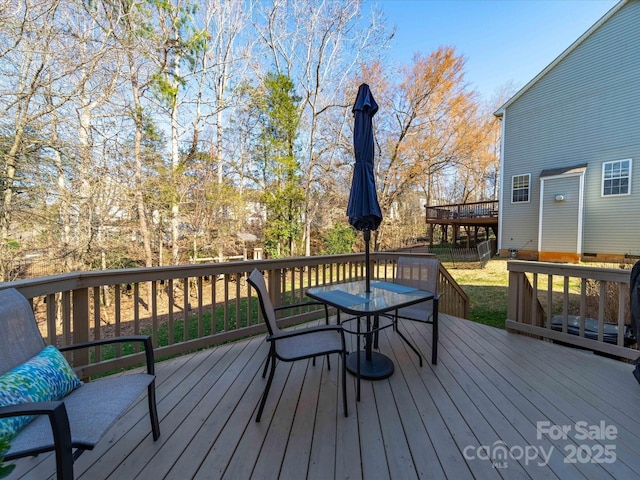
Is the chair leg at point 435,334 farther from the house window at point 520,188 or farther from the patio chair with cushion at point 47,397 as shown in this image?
the house window at point 520,188

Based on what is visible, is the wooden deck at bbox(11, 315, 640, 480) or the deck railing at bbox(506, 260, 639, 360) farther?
the deck railing at bbox(506, 260, 639, 360)

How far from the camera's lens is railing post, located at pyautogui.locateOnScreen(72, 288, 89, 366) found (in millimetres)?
2275

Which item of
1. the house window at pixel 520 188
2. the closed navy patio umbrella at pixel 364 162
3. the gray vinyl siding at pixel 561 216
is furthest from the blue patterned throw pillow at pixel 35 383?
the house window at pixel 520 188

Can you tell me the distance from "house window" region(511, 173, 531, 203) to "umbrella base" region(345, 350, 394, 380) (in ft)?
38.8

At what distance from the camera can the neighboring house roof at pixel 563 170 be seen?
9.66 metres

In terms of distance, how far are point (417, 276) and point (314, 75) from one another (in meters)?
10.4

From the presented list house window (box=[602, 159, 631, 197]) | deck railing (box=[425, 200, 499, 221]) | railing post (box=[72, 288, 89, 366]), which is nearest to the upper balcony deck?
deck railing (box=[425, 200, 499, 221])

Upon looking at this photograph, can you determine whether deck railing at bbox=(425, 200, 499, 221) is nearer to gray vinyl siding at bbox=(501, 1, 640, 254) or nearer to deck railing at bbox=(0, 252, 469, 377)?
gray vinyl siding at bbox=(501, 1, 640, 254)

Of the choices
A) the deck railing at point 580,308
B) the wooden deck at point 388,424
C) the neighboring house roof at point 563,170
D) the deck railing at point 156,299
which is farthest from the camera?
the neighboring house roof at point 563,170

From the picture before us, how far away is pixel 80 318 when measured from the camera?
7.54 feet

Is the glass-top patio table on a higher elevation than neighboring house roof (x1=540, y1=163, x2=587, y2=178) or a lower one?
lower

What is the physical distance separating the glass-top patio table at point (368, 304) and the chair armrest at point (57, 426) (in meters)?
1.58

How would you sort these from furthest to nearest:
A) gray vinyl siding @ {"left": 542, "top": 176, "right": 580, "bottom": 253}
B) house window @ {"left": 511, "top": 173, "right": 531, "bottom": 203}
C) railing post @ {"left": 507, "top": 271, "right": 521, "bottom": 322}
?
house window @ {"left": 511, "top": 173, "right": 531, "bottom": 203} < gray vinyl siding @ {"left": 542, "top": 176, "right": 580, "bottom": 253} < railing post @ {"left": 507, "top": 271, "right": 521, "bottom": 322}

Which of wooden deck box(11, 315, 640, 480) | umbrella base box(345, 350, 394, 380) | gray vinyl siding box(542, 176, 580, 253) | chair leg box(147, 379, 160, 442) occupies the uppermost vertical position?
gray vinyl siding box(542, 176, 580, 253)
